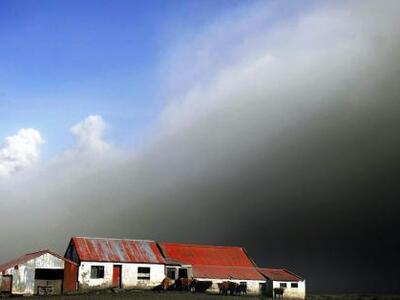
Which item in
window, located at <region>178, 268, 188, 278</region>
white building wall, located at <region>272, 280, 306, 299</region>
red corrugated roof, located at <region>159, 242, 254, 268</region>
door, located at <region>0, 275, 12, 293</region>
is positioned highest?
red corrugated roof, located at <region>159, 242, 254, 268</region>

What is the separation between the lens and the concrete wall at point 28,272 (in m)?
57.9

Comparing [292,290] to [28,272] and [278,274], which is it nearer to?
[278,274]

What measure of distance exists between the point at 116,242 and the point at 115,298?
20386mm

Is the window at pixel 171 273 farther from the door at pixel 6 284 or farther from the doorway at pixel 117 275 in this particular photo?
the door at pixel 6 284

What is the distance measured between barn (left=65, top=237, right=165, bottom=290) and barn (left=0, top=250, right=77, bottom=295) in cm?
192

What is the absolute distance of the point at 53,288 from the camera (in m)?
60.8

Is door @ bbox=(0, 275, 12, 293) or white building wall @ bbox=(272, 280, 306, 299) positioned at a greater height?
door @ bbox=(0, 275, 12, 293)

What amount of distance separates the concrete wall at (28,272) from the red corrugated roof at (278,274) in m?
28.3

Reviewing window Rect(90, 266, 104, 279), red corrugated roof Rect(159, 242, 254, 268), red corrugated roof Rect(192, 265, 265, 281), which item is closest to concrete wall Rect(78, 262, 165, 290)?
window Rect(90, 266, 104, 279)

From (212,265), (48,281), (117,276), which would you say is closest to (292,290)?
(212,265)

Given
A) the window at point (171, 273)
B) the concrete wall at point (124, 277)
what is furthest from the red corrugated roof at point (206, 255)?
the concrete wall at point (124, 277)

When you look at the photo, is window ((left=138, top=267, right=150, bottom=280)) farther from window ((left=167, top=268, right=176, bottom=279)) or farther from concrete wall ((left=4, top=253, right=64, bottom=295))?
concrete wall ((left=4, top=253, right=64, bottom=295))

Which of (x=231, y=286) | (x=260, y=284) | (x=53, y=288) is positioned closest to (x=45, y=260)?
(x=53, y=288)

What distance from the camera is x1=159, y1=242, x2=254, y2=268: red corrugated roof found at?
73688 mm
